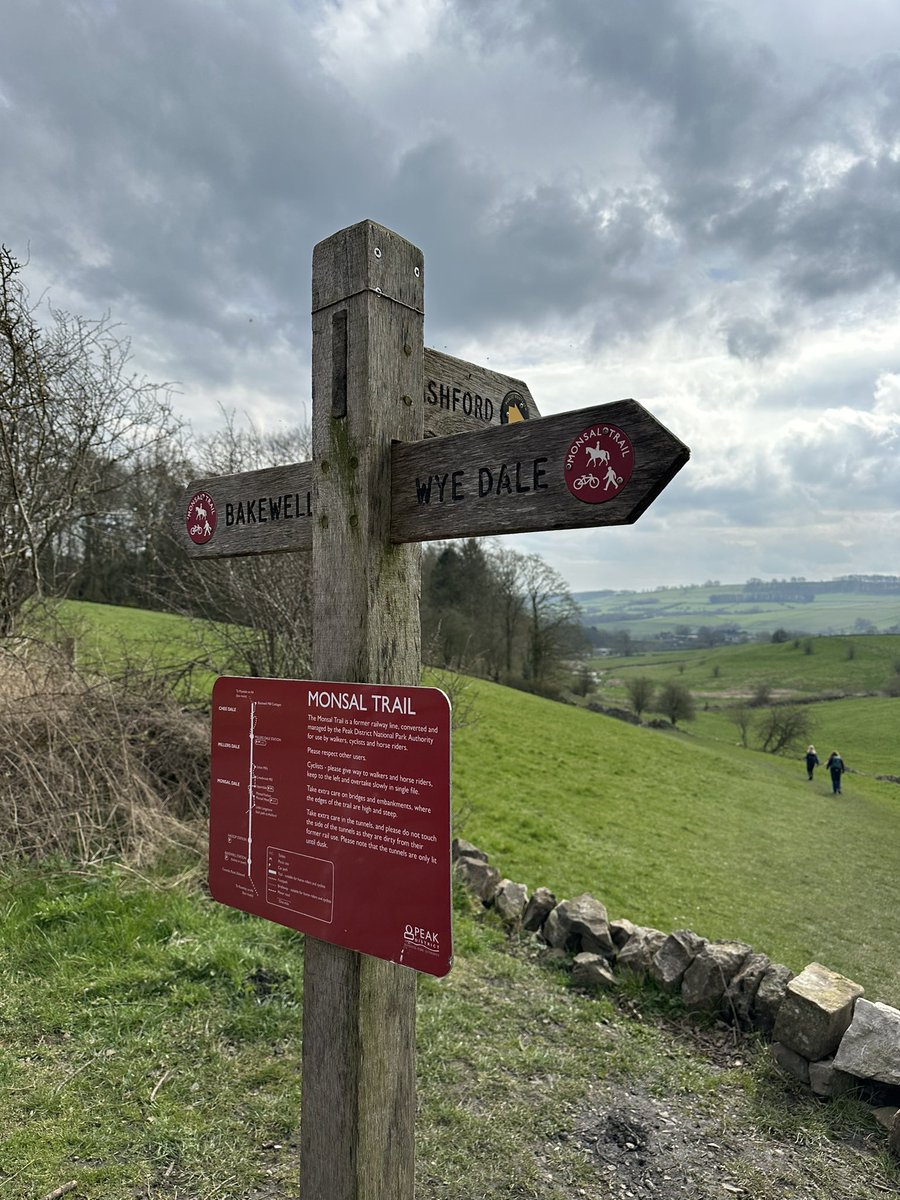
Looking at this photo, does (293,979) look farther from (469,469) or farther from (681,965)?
(469,469)

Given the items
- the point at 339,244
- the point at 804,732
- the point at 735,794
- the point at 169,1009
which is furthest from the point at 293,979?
the point at 804,732

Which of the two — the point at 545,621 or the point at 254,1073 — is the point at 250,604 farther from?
the point at 545,621

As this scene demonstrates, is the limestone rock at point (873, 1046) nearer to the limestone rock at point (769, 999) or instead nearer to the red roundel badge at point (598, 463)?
the limestone rock at point (769, 999)

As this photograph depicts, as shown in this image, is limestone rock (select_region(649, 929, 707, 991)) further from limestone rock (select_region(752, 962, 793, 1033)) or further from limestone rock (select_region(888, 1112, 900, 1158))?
limestone rock (select_region(888, 1112, 900, 1158))

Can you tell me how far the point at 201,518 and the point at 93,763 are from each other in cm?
458

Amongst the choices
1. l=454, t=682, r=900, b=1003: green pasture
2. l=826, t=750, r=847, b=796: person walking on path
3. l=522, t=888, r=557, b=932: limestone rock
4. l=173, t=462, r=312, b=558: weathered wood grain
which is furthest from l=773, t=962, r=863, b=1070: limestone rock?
l=826, t=750, r=847, b=796: person walking on path

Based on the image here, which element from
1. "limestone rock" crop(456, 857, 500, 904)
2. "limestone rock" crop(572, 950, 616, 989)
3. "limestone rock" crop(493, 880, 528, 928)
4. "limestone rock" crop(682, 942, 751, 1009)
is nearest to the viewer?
"limestone rock" crop(682, 942, 751, 1009)

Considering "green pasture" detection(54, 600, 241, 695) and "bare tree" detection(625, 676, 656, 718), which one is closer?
"green pasture" detection(54, 600, 241, 695)

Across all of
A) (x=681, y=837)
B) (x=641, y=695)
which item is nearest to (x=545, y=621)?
(x=641, y=695)

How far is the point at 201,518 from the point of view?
3168mm

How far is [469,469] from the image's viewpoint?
2.21 meters

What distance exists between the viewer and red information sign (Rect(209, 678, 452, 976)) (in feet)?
6.88

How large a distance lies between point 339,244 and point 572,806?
51.6 feet

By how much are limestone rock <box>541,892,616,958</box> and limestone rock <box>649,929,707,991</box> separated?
50 centimetres
